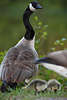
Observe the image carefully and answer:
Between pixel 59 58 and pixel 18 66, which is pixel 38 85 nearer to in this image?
pixel 18 66

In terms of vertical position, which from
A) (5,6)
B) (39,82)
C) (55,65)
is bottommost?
(5,6)

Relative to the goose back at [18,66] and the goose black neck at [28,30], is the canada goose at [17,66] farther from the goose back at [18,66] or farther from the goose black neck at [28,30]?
the goose black neck at [28,30]

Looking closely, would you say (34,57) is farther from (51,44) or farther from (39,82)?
(51,44)

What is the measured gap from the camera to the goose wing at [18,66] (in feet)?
23.9

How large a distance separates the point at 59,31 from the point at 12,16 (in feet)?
20.8

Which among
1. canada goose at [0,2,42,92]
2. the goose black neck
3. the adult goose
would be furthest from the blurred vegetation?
the goose black neck

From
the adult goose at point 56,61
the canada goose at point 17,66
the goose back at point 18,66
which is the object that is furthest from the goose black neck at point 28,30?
the adult goose at point 56,61

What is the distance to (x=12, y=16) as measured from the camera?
24078 mm

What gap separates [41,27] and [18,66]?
8.52 ft

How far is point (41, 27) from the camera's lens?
9.84 metres

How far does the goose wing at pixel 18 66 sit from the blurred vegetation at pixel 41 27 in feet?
0.84

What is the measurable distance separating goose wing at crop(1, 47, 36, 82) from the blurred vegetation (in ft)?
0.84

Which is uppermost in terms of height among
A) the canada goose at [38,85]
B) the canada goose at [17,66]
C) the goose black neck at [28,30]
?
the goose black neck at [28,30]

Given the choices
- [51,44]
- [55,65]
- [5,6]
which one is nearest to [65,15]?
[5,6]
